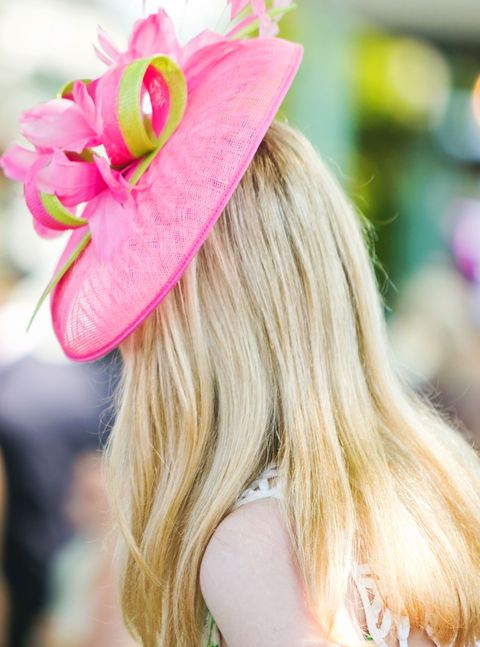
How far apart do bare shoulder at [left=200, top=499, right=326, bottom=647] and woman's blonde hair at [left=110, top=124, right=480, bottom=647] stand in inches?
1.3

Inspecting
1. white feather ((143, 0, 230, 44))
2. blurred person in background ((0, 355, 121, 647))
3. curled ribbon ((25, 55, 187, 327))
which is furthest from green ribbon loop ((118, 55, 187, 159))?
white feather ((143, 0, 230, 44))

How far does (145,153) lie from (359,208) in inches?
108

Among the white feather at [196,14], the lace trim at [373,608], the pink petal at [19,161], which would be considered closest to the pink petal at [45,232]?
the pink petal at [19,161]

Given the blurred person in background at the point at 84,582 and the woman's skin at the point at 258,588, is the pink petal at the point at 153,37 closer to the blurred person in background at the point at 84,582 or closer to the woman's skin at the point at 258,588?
the woman's skin at the point at 258,588

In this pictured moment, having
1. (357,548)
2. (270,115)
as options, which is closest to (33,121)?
(270,115)

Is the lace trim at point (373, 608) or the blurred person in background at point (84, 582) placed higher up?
the lace trim at point (373, 608)

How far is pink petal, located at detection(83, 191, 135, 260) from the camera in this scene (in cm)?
119

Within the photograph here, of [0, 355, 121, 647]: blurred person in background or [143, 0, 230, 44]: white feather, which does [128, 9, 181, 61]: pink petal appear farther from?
[143, 0, 230, 44]: white feather

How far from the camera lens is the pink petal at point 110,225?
1189mm

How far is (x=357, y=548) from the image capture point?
46.5 inches

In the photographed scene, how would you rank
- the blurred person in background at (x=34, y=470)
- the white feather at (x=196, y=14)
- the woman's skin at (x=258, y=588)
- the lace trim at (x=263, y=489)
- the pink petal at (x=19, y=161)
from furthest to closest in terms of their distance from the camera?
the white feather at (x=196, y=14)
the blurred person in background at (x=34, y=470)
the pink petal at (x=19, y=161)
the lace trim at (x=263, y=489)
the woman's skin at (x=258, y=588)

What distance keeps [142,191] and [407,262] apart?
3.74 meters

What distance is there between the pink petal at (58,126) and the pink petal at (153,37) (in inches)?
5.1

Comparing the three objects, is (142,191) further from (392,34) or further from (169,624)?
(392,34)
